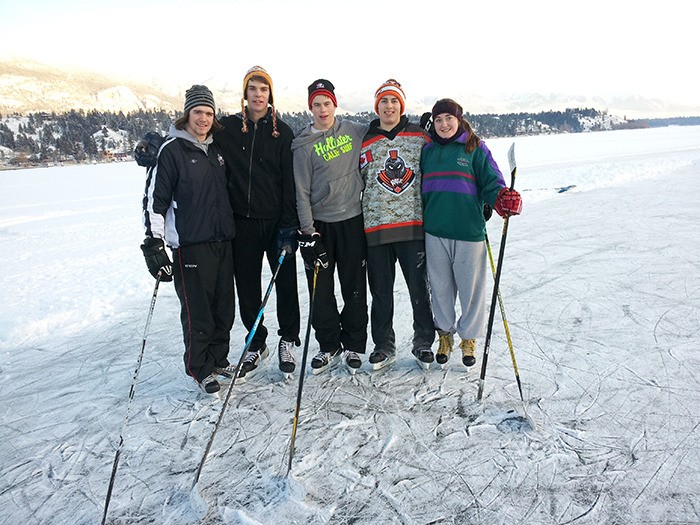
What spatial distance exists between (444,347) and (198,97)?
2665 millimetres

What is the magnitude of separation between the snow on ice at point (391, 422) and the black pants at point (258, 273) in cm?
39

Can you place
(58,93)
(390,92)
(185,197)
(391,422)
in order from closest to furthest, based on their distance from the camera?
(391,422)
(185,197)
(390,92)
(58,93)

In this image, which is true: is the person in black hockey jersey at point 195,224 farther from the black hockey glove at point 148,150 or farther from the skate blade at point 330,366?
the skate blade at point 330,366

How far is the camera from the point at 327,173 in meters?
3.32

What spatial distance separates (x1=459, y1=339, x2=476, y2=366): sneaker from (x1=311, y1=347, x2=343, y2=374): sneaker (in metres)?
1.03

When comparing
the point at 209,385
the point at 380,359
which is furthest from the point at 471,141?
the point at 209,385

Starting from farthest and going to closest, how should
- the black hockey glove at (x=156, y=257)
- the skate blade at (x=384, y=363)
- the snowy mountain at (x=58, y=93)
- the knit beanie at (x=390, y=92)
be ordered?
the snowy mountain at (x=58, y=93) → the skate blade at (x=384, y=363) → the knit beanie at (x=390, y=92) → the black hockey glove at (x=156, y=257)

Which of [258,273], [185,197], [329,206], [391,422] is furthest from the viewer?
[258,273]

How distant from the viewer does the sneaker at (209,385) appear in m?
3.40

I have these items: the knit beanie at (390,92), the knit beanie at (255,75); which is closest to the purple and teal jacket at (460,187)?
the knit beanie at (390,92)

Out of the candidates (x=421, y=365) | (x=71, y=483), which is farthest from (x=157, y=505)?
(x=421, y=365)

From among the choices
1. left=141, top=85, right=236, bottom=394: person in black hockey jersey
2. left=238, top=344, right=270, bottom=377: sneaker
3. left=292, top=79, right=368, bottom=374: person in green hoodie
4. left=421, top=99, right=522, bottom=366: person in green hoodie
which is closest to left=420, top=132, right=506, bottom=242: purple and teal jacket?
left=421, top=99, right=522, bottom=366: person in green hoodie

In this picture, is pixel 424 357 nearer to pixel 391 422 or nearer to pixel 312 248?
pixel 391 422

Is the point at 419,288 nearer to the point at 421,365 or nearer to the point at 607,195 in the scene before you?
the point at 421,365
